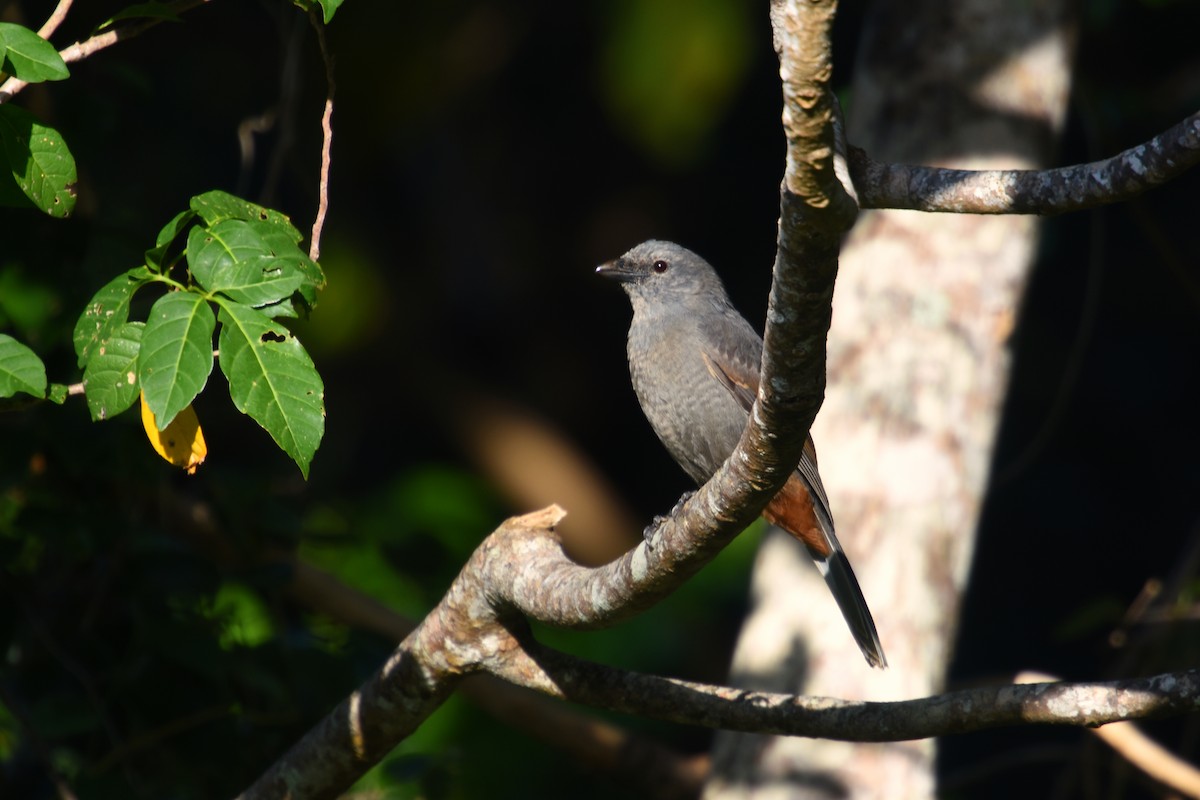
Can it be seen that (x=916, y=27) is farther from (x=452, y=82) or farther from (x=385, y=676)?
(x=452, y=82)

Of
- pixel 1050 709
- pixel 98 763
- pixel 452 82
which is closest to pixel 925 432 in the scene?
pixel 1050 709

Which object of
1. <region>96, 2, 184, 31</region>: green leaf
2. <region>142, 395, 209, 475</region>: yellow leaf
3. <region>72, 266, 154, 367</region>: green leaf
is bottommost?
<region>142, 395, 209, 475</region>: yellow leaf

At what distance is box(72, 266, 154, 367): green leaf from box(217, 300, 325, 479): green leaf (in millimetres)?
229

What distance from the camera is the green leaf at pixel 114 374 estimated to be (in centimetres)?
221

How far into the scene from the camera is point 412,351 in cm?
897

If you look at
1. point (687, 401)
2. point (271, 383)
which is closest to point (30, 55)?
point (271, 383)

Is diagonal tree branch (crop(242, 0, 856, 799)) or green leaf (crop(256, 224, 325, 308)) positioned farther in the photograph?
green leaf (crop(256, 224, 325, 308))

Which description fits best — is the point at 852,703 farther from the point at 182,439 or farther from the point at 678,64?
the point at 678,64

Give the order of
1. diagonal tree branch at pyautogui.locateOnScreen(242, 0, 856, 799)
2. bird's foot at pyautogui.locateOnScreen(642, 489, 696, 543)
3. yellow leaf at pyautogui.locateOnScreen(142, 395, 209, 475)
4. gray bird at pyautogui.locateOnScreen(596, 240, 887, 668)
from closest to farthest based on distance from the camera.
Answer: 1. diagonal tree branch at pyautogui.locateOnScreen(242, 0, 856, 799)
2. yellow leaf at pyautogui.locateOnScreen(142, 395, 209, 475)
3. bird's foot at pyautogui.locateOnScreen(642, 489, 696, 543)
4. gray bird at pyautogui.locateOnScreen(596, 240, 887, 668)

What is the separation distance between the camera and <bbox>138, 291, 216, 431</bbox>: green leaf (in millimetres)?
2049

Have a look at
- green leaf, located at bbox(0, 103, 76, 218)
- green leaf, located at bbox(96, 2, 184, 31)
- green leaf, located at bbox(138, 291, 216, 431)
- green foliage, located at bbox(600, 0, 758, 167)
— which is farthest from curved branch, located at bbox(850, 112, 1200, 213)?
green foliage, located at bbox(600, 0, 758, 167)

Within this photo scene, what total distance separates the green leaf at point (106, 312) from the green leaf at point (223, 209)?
0.15 meters

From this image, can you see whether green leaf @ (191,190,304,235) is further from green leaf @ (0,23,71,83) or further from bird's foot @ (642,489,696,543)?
bird's foot @ (642,489,696,543)

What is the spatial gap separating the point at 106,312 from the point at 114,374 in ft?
0.40
